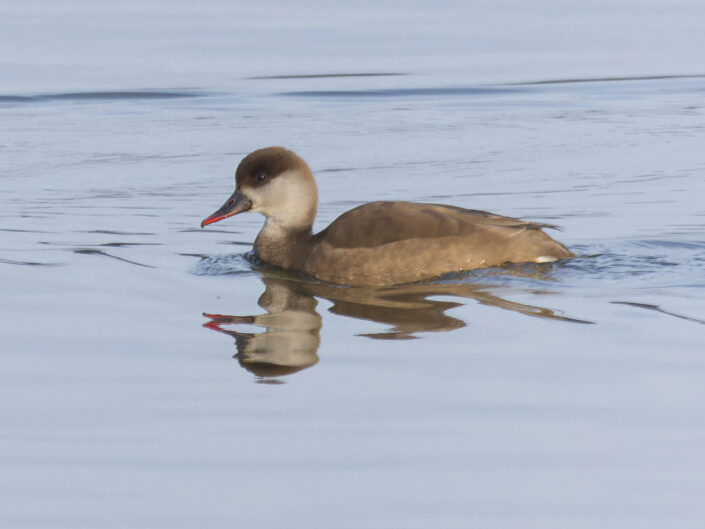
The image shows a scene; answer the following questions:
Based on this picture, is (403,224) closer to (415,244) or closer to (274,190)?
(415,244)

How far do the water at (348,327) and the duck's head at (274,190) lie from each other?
1.36 ft

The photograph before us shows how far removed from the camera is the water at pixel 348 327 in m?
5.38

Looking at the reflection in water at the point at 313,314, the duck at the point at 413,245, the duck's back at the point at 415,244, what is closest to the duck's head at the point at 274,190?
the duck at the point at 413,245

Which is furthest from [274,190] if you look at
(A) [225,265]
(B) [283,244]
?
(A) [225,265]

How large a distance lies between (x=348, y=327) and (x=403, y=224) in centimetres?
148

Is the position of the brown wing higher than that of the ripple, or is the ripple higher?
the brown wing

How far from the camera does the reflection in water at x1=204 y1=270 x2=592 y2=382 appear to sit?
24.1 ft

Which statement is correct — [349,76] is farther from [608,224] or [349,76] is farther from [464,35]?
[608,224]

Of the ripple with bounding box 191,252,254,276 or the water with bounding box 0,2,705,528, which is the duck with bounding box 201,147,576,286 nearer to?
the water with bounding box 0,2,705,528

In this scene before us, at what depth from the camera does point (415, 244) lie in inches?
366

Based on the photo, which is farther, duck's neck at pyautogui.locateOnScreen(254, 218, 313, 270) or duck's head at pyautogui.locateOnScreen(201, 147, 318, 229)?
duck's head at pyautogui.locateOnScreen(201, 147, 318, 229)

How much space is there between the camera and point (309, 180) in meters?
10.2

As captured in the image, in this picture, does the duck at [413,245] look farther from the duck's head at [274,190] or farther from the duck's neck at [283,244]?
the duck's head at [274,190]

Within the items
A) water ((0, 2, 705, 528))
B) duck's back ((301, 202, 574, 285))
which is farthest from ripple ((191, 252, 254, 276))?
duck's back ((301, 202, 574, 285))
